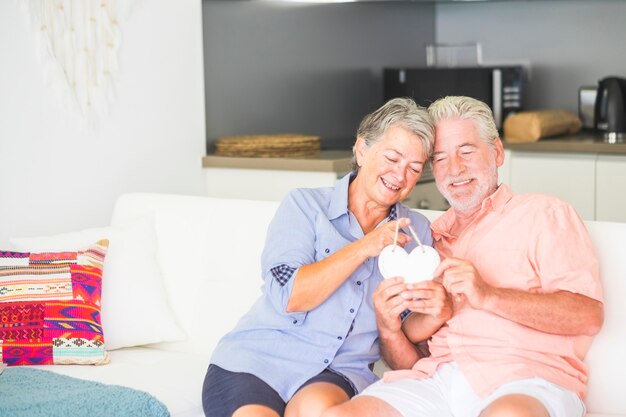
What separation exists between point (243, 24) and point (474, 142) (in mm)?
2173

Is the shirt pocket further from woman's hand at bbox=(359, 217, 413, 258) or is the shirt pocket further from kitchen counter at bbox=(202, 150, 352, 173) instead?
kitchen counter at bbox=(202, 150, 352, 173)

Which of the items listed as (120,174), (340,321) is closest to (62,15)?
(120,174)

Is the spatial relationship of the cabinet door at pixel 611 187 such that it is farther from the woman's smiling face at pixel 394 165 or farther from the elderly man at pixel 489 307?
the woman's smiling face at pixel 394 165

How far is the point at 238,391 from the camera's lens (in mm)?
2291

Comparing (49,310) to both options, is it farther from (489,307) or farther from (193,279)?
(489,307)

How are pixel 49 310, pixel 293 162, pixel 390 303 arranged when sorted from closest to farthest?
pixel 390 303 → pixel 49 310 → pixel 293 162

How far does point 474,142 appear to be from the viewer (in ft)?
7.95

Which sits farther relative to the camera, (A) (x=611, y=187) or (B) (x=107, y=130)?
(A) (x=611, y=187)

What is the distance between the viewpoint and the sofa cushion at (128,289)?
9.74 feet

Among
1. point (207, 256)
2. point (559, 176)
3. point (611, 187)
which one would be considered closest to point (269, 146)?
point (207, 256)

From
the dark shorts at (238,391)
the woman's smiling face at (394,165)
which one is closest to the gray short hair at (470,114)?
the woman's smiling face at (394,165)

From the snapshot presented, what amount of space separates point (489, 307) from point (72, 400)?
1.02 meters

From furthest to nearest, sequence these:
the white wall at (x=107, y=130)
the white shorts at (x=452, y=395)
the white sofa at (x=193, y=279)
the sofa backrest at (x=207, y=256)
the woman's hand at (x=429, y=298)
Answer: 1. the white wall at (x=107, y=130)
2. the sofa backrest at (x=207, y=256)
3. the white sofa at (x=193, y=279)
4. the woman's hand at (x=429, y=298)
5. the white shorts at (x=452, y=395)

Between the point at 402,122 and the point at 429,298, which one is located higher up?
the point at 402,122
